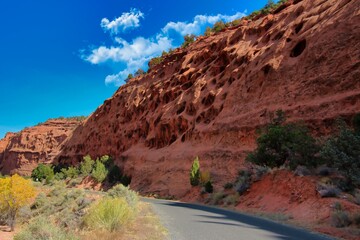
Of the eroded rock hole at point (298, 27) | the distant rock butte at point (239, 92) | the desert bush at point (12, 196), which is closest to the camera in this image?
the desert bush at point (12, 196)

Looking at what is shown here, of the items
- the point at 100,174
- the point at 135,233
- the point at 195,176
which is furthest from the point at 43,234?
the point at 100,174

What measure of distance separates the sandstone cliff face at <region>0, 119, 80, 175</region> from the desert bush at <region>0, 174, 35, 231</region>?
78.5 m

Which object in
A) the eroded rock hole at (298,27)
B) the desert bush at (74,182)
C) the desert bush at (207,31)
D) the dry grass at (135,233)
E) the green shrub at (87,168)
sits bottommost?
the dry grass at (135,233)

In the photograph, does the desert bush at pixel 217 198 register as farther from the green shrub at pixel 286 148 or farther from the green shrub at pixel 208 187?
the green shrub at pixel 286 148

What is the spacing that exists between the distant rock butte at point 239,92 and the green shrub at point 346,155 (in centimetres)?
728

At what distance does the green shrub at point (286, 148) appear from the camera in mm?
18844

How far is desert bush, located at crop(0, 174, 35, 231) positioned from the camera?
2230cm

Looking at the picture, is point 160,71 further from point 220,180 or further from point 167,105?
point 220,180

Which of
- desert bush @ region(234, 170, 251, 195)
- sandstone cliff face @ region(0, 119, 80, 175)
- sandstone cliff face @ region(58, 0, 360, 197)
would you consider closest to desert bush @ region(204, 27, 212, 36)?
sandstone cliff face @ region(58, 0, 360, 197)

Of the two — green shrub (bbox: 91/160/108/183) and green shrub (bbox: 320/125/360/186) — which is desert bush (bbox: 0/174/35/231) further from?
green shrub (bbox: 91/160/108/183)

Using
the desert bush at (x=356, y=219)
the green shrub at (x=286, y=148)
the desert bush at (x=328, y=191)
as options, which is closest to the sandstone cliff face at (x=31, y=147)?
the green shrub at (x=286, y=148)

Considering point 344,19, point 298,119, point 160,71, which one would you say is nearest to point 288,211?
point 298,119

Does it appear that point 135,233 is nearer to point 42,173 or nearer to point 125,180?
point 125,180

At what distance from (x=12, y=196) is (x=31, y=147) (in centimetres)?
8908
